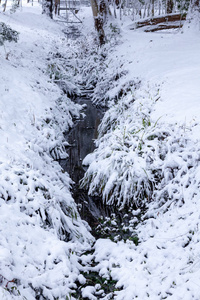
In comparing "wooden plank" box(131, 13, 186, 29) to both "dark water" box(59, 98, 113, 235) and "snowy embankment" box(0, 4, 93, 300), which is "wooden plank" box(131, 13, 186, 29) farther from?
"snowy embankment" box(0, 4, 93, 300)

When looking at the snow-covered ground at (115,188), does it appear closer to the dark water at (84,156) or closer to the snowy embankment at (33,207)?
the snowy embankment at (33,207)

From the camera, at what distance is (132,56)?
452 inches

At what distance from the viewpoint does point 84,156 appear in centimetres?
729

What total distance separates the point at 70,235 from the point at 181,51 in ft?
27.2

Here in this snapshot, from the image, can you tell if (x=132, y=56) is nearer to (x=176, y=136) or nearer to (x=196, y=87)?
(x=196, y=87)

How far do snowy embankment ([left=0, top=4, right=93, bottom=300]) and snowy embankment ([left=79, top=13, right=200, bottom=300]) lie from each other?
1.57 feet

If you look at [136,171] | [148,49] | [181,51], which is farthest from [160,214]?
[148,49]

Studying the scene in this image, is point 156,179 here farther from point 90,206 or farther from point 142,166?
point 90,206

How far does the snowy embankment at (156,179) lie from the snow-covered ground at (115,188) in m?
0.02

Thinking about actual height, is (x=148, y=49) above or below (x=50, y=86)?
above

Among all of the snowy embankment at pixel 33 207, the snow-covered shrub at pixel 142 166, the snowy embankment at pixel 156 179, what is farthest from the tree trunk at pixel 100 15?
the snow-covered shrub at pixel 142 166

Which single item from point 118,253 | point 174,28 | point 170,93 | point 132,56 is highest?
point 174,28

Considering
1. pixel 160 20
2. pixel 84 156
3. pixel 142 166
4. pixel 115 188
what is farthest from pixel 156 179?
pixel 160 20

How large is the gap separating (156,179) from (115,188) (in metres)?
0.71
